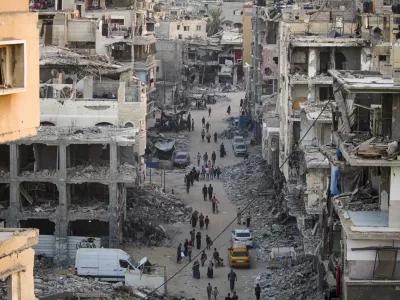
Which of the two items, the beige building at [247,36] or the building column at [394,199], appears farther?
the beige building at [247,36]

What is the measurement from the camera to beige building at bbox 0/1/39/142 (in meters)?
12.0

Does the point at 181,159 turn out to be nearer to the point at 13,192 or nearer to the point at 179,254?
the point at 13,192

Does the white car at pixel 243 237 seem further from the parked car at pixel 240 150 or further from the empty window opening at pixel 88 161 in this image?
the parked car at pixel 240 150

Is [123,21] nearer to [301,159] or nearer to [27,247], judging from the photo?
[301,159]

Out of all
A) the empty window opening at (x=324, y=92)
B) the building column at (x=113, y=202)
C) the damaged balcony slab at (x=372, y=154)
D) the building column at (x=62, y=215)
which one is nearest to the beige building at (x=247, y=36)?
the empty window opening at (x=324, y=92)

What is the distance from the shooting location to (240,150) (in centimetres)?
7806

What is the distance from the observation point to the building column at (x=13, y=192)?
165 ft

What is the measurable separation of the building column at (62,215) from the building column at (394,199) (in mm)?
25037

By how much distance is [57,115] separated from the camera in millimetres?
53281

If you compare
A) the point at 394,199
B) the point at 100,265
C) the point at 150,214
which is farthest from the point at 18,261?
the point at 150,214

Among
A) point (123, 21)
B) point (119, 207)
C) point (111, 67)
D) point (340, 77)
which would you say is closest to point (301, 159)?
point (119, 207)

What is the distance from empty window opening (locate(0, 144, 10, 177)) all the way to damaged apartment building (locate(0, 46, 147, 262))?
0.04 m

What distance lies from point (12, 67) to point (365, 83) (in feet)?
52.3

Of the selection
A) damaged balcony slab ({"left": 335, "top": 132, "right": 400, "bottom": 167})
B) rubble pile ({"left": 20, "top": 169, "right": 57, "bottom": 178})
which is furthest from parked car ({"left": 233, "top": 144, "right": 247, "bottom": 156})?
damaged balcony slab ({"left": 335, "top": 132, "right": 400, "bottom": 167})
